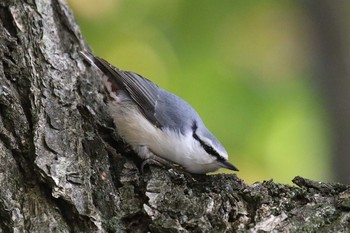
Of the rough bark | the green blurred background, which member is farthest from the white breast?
the green blurred background

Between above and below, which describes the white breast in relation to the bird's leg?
above

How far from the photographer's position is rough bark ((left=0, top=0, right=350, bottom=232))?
2.15 metres

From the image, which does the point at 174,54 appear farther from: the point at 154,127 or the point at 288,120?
the point at 154,127

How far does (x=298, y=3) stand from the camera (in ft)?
14.6

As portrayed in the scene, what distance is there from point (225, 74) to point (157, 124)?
1655mm

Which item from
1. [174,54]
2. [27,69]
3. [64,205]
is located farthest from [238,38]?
[64,205]

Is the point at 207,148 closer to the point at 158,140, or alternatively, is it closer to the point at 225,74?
the point at 158,140

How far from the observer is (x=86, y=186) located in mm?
2262

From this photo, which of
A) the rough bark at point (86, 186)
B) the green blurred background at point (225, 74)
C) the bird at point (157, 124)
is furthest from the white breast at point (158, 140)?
the green blurred background at point (225, 74)

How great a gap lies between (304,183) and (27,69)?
3.94ft

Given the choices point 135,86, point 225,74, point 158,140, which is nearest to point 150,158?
point 158,140

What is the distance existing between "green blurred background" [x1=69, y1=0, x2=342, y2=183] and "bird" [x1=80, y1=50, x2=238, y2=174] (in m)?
1.34

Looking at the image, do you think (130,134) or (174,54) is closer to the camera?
(130,134)

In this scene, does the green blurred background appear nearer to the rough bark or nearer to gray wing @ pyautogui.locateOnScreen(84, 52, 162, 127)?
gray wing @ pyautogui.locateOnScreen(84, 52, 162, 127)
